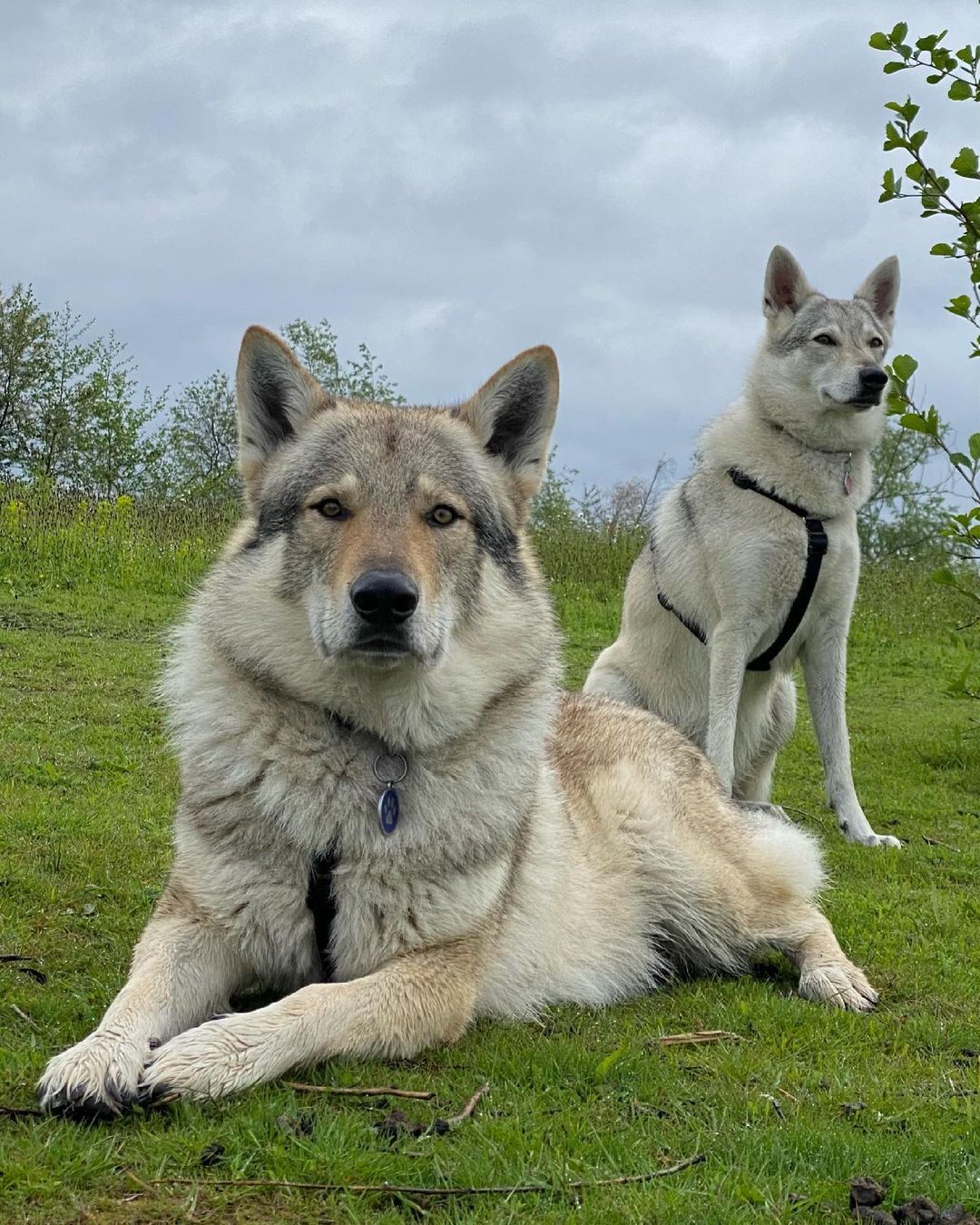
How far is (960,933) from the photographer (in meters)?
5.05

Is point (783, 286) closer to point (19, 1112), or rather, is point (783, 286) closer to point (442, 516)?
point (442, 516)

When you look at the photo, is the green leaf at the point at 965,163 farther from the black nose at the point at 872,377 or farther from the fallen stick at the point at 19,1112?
the fallen stick at the point at 19,1112

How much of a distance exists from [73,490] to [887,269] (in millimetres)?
14299

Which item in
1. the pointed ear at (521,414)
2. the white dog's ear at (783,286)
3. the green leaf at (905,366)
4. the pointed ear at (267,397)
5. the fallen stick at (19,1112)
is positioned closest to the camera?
the fallen stick at (19,1112)

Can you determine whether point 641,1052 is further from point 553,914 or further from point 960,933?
point 960,933

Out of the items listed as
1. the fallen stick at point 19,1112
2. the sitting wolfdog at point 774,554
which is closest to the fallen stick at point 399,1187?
the fallen stick at point 19,1112

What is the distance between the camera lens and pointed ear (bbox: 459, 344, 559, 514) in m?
3.99

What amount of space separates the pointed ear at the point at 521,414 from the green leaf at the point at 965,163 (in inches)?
134

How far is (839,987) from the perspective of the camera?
13.4 ft

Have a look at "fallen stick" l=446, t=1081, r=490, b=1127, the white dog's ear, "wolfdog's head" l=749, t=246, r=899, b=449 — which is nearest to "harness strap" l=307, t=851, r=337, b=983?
"fallen stick" l=446, t=1081, r=490, b=1127

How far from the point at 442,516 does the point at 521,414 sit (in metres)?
0.69

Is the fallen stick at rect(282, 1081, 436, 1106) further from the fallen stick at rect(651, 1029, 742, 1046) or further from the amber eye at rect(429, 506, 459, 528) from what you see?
the amber eye at rect(429, 506, 459, 528)

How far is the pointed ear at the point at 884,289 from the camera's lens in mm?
7418

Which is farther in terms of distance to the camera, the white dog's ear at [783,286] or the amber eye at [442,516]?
the white dog's ear at [783,286]
